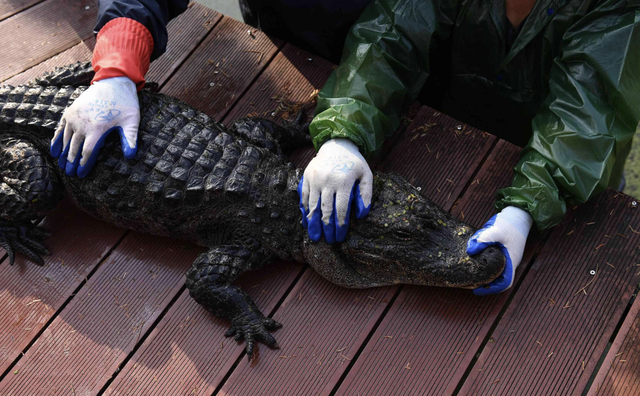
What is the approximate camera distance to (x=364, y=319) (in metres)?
2.82

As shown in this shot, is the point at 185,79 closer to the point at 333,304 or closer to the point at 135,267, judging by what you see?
the point at 135,267

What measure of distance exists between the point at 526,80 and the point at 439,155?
729mm

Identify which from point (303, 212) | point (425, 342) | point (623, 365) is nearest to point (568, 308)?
point (623, 365)

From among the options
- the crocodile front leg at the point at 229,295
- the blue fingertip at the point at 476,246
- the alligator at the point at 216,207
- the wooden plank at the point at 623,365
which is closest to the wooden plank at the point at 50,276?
the alligator at the point at 216,207

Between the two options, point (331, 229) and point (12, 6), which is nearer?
point (331, 229)

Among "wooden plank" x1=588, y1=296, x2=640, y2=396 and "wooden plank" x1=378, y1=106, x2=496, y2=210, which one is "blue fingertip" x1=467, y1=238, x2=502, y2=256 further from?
"wooden plank" x1=588, y1=296, x2=640, y2=396

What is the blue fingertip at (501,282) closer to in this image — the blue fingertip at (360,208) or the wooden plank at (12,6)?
the blue fingertip at (360,208)

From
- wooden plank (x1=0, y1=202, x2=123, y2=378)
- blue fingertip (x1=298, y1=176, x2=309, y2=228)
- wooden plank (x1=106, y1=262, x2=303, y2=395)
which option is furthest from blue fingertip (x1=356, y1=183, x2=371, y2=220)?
wooden plank (x1=0, y1=202, x2=123, y2=378)

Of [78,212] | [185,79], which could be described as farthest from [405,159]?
[78,212]

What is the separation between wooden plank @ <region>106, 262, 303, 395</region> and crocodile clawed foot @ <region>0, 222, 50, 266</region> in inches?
36.4

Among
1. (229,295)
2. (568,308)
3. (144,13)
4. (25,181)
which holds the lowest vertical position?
(229,295)

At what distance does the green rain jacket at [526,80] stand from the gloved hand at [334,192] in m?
0.20

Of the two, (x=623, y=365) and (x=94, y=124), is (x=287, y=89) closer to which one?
(x=94, y=124)

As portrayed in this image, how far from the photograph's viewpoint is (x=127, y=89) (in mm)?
2957
